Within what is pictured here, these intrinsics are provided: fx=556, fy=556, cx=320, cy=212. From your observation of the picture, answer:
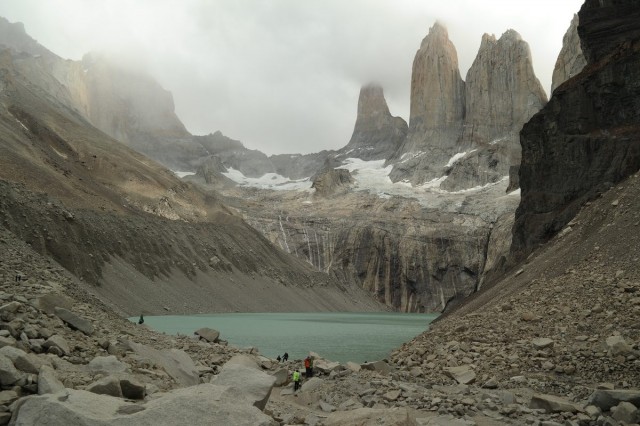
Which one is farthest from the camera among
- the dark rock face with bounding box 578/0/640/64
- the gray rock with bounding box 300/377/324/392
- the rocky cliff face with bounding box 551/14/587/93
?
the rocky cliff face with bounding box 551/14/587/93

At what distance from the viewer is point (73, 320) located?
1384 cm

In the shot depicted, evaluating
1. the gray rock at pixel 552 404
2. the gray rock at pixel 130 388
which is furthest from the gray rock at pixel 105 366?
the gray rock at pixel 552 404

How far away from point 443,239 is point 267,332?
94779mm

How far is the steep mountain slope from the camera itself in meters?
55.7

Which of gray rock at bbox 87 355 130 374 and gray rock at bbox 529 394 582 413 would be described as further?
gray rock at bbox 529 394 582 413

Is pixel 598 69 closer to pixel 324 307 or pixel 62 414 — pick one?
pixel 62 414

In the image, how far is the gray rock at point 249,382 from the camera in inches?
381

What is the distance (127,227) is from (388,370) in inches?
2373

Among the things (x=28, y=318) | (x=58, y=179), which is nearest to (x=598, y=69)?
(x=28, y=318)

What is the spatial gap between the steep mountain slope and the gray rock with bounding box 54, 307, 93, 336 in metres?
39.8

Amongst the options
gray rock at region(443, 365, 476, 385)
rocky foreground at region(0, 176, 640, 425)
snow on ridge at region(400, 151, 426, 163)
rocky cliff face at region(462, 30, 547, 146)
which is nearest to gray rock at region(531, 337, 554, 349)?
rocky foreground at region(0, 176, 640, 425)

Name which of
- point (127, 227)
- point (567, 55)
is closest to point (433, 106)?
point (567, 55)

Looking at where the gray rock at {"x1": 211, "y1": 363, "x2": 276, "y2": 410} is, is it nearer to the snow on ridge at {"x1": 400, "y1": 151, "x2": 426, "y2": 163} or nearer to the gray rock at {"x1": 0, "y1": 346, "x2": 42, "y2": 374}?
the gray rock at {"x1": 0, "y1": 346, "x2": 42, "y2": 374}

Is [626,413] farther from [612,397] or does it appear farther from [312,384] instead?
[312,384]
